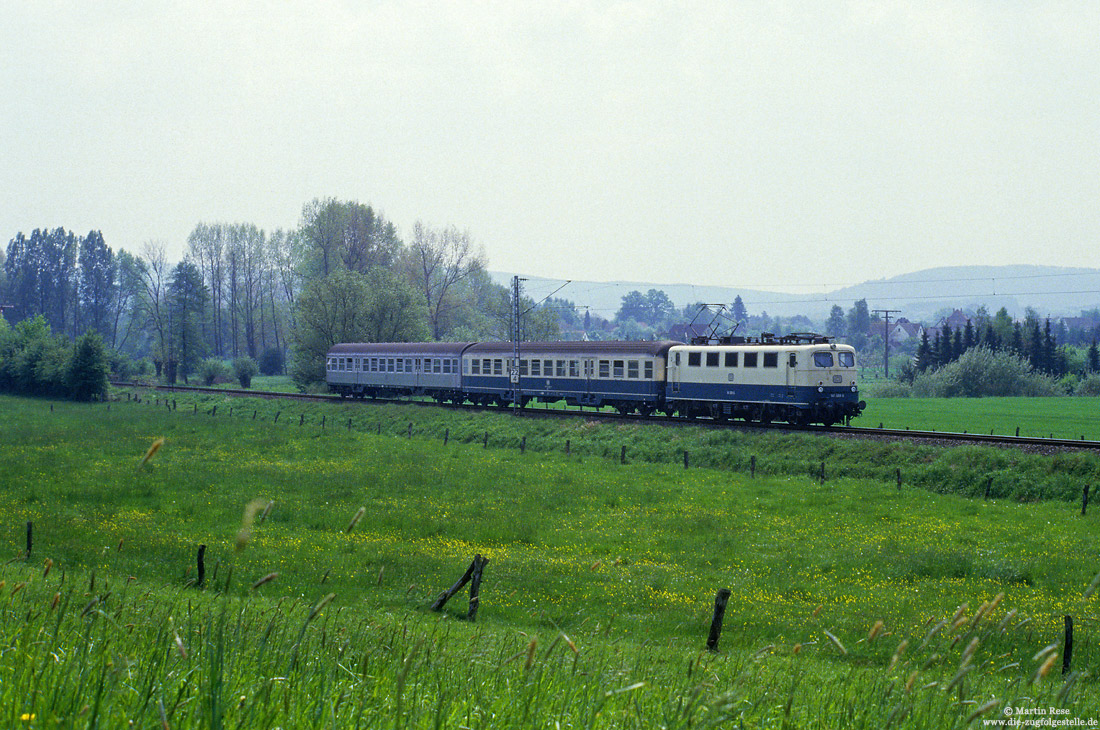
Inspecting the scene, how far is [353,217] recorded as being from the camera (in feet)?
393

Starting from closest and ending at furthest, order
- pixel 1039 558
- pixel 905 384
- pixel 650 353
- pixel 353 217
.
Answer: pixel 1039 558 → pixel 650 353 → pixel 905 384 → pixel 353 217

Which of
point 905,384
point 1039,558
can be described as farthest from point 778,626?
point 905,384

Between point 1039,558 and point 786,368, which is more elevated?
point 786,368

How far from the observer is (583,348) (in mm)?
55500

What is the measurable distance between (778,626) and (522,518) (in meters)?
13.2

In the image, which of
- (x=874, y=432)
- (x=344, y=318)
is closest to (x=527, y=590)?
(x=874, y=432)

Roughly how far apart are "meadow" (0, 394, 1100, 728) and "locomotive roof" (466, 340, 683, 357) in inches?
261

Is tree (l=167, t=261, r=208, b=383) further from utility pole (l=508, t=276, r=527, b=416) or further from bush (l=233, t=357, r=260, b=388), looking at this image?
utility pole (l=508, t=276, r=527, b=416)

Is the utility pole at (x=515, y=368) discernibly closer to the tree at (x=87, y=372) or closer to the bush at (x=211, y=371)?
the tree at (x=87, y=372)

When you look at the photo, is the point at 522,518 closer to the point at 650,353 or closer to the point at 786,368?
the point at 786,368

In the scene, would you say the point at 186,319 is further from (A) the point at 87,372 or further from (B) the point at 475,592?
(B) the point at 475,592

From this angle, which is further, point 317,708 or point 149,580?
point 149,580

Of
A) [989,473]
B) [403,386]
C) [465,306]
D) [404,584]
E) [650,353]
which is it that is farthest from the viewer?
[465,306]

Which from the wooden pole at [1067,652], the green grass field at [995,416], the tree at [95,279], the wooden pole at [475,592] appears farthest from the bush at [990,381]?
the tree at [95,279]
